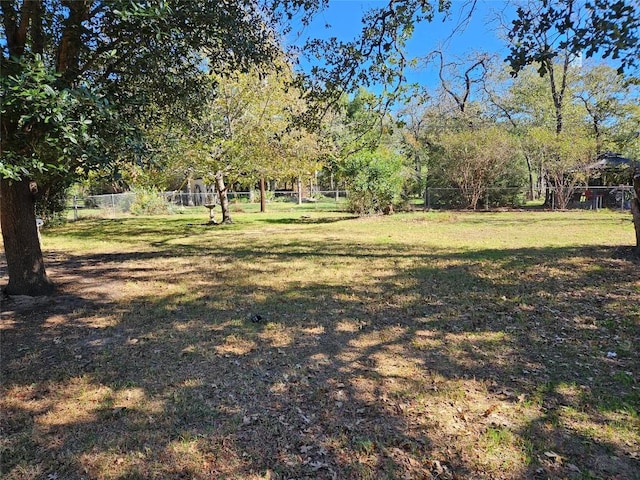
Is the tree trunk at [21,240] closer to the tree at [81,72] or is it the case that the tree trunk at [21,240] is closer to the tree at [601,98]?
the tree at [81,72]

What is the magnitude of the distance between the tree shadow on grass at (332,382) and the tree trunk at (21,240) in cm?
57

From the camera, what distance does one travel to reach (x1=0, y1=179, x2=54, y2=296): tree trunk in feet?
16.6

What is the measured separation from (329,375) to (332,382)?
116mm

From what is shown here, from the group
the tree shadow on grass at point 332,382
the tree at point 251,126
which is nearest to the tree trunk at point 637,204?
the tree shadow on grass at point 332,382

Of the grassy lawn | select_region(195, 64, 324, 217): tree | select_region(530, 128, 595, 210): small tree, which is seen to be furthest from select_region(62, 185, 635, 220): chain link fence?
the grassy lawn

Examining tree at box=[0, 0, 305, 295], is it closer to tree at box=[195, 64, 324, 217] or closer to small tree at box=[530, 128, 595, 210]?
tree at box=[195, 64, 324, 217]

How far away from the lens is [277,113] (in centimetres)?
1421

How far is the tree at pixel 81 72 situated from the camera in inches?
118

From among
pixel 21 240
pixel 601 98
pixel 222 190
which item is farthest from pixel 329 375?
pixel 601 98

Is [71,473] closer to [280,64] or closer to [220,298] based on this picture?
[220,298]

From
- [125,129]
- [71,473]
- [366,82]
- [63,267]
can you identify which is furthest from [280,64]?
[71,473]

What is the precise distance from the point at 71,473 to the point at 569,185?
22740mm

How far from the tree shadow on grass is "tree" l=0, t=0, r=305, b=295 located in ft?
5.00

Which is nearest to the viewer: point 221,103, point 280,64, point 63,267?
point 280,64
